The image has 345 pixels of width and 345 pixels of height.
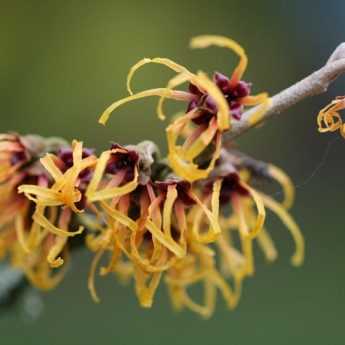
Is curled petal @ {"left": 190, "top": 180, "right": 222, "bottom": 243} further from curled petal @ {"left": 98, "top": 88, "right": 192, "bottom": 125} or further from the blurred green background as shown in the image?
the blurred green background

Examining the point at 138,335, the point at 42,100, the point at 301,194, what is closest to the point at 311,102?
the point at 301,194

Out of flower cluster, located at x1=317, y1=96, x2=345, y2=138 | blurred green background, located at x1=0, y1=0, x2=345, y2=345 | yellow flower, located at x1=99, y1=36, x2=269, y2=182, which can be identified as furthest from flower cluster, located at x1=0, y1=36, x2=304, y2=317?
blurred green background, located at x1=0, y1=0, x2=345, y2=345

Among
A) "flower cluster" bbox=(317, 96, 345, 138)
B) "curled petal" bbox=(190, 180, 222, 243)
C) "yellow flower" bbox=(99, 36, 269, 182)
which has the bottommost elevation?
"curled petal" bbox=(190, 180, 222, 243)

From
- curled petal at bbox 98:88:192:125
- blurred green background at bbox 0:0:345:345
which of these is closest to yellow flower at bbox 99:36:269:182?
curled petal at bbox 98:88:192:125

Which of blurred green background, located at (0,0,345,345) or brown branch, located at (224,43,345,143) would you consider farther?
blurred green background, located at (0,0,345,345)

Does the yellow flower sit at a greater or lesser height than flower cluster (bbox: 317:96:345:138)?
greater

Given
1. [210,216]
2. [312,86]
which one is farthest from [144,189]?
[312,86]

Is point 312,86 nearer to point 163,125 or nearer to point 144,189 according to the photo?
point 144,189
